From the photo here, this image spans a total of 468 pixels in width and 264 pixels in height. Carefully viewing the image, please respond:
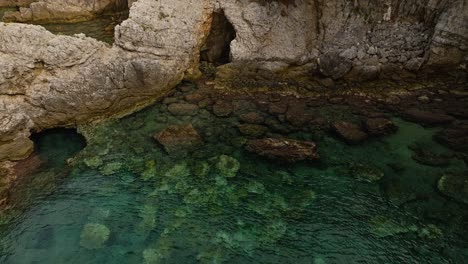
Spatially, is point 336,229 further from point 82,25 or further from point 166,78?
point 82,25

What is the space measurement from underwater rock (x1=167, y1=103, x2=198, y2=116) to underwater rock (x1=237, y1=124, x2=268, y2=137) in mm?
2562

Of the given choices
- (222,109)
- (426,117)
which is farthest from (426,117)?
(222,109)

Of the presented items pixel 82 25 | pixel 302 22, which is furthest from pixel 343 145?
pixel 82 25

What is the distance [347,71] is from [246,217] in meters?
9.75

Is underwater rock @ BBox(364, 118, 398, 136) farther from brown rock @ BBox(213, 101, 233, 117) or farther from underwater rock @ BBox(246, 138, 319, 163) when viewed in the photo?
brown rock @ BBox(213, 101, 233, 117)

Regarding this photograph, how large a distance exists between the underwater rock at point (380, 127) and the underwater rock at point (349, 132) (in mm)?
349

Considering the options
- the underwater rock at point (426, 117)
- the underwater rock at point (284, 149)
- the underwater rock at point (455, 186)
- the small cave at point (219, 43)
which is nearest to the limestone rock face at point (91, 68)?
the small cave at point (219, 43)

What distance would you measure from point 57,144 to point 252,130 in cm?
867

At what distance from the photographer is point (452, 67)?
55.7ft

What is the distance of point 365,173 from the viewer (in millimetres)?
13234

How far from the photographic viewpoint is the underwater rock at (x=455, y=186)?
11961mm

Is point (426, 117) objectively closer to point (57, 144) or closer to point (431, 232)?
point (431, 232)

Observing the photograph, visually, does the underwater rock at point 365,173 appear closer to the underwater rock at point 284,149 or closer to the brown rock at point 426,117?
the underwater rock at point 284,149

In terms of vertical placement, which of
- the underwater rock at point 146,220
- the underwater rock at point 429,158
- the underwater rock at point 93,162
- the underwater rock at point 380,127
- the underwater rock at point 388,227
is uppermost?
the underwater rock at point 380,127
